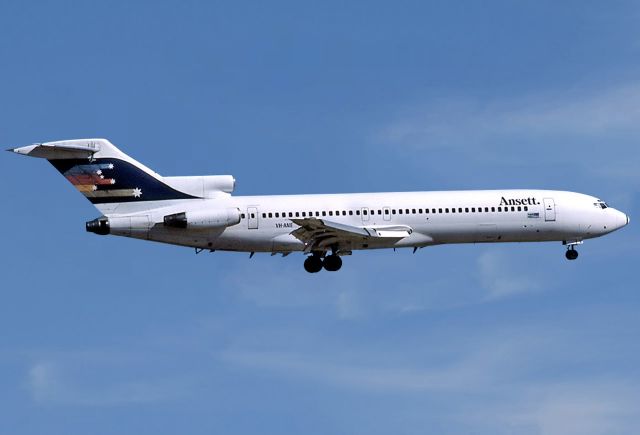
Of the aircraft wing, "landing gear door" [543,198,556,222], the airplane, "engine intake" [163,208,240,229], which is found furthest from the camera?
"landing gear door" [543,198,556,222]

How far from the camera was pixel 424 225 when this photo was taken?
5922cm

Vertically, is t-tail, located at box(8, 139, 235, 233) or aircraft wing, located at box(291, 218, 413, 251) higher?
t-tail, located at box(8, 139, 235, 233)

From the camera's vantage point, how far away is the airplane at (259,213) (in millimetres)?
58719

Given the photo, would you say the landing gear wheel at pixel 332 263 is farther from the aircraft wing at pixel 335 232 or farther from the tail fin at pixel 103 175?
the tail fin at pixel 103 175

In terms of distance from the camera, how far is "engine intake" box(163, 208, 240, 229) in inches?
2292

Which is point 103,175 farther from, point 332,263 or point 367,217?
point 367,217

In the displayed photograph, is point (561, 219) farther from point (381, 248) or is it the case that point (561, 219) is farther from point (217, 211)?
point (217, 211)

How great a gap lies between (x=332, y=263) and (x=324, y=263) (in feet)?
1.26

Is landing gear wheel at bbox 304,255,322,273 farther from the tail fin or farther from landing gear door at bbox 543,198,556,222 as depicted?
landing gear door at bbox 543,198,556,222

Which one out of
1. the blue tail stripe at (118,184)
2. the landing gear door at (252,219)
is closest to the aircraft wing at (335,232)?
the landing gear door at (252,219)

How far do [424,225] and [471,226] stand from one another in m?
2.11

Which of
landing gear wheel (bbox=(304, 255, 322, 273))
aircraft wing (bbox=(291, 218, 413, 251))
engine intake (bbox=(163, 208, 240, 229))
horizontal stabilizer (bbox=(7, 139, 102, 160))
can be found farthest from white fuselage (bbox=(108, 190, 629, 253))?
horizontal stabilizer (bbox=(7, 139, 102, 160))

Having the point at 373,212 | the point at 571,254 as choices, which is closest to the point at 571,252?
the point at 571,254

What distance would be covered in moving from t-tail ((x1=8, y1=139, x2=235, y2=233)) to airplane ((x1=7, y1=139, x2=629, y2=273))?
0.14 feet
